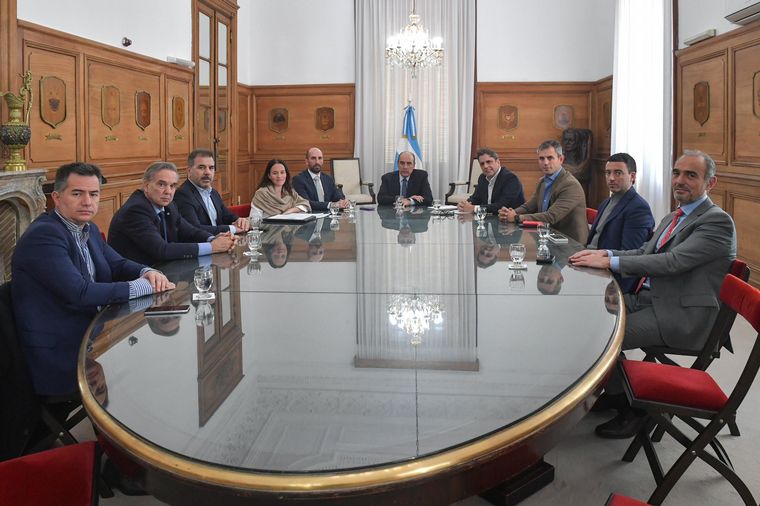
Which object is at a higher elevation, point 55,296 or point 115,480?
point 55,296

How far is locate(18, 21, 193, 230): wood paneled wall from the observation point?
577 cm

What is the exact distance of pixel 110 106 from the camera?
6.87 metres

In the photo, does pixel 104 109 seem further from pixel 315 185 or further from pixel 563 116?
pixel 563 116

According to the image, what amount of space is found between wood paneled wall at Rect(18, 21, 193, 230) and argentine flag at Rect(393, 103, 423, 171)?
11.1ft

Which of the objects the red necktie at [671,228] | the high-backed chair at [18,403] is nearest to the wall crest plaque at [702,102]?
the red necktie at [671,228]

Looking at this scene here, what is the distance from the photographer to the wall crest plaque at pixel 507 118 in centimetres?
1065

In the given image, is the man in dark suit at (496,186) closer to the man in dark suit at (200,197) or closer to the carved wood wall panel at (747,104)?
the carved wood wall panel at (747,104)

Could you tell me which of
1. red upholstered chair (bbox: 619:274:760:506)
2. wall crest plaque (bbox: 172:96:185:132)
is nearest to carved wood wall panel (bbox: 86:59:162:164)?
wall crest plaque (bbox: 172:96:185:132)

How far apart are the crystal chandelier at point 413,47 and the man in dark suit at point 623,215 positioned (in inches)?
→ 227

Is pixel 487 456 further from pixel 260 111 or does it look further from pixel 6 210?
pixel 260 111

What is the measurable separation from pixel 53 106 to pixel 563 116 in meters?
7.34

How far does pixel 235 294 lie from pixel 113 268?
69 cm

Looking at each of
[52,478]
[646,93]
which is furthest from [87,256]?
[646,93]

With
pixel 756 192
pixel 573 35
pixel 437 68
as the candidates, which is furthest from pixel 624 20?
pixel 756 192
